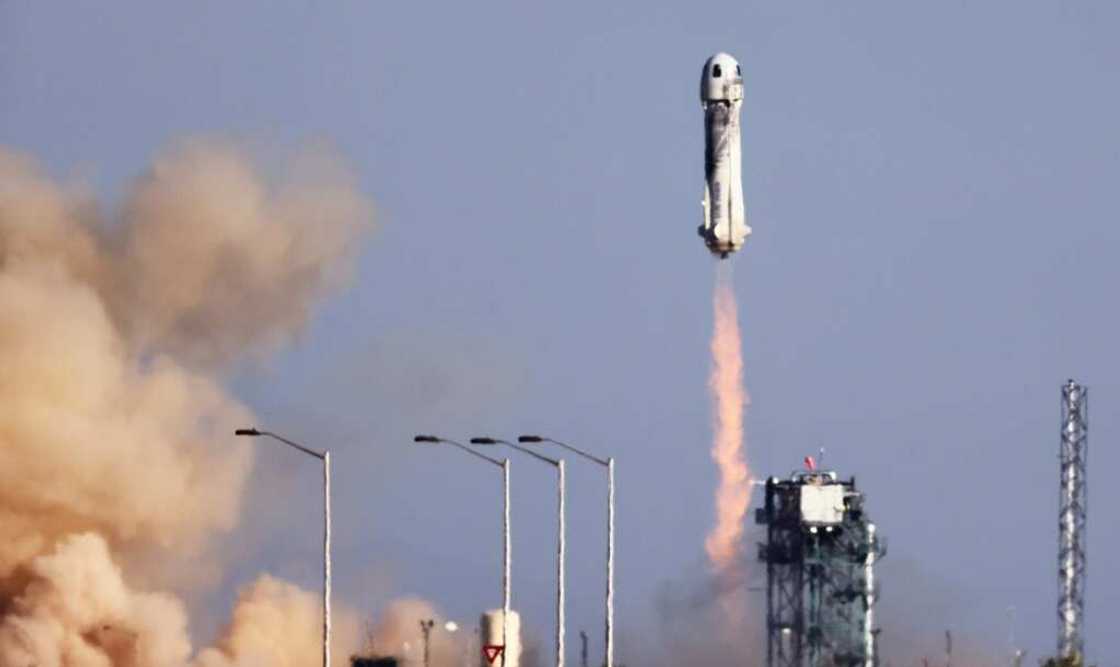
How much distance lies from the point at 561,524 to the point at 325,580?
10.3 metres

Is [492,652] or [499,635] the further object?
[499,635]

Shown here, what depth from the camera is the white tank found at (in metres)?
172

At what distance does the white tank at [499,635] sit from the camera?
563ft

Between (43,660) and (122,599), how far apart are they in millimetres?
6543

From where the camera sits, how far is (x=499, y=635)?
18338 cm

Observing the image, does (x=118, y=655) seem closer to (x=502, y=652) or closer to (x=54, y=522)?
(x=54, y=522)

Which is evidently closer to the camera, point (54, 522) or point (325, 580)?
point (325, 580)

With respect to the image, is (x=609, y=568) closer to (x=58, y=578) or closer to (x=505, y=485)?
(x=505, y=485)

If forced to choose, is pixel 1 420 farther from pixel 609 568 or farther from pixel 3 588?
pixel 609 568

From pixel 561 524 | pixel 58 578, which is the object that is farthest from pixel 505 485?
pixel 58 578

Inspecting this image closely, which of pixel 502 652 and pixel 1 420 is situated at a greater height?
pixel 1 420

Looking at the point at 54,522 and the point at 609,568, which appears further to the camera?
the point at 54,522

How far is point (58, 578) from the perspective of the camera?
629ft

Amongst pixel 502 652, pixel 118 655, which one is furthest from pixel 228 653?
pixel 502 652
